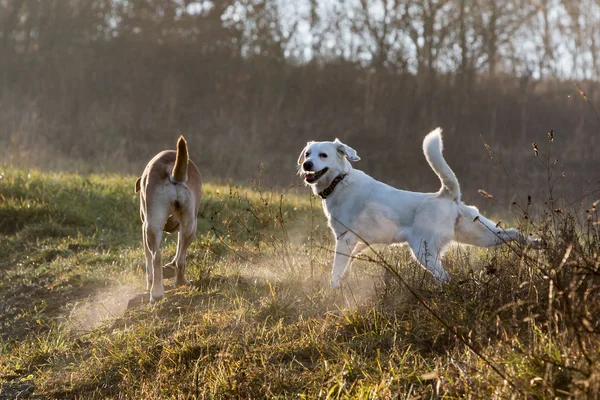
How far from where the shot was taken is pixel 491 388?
326cm

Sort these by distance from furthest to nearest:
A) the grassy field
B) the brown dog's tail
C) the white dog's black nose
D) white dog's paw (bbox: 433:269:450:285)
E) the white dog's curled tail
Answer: the white dog's black nose → the brown dog's tail → the white dog's curled tail → white dog's paw (bbox: 433:269:450:285) → the grassy field

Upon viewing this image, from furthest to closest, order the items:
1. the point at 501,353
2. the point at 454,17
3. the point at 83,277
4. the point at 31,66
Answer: the point at 31,66 < the point at 454,17 < the point at 83,277 < the point at 501,353

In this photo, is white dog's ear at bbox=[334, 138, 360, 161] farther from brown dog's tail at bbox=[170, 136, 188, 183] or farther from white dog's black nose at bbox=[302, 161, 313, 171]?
brown dog's tail at bbox=[170, 136, 188, 183]

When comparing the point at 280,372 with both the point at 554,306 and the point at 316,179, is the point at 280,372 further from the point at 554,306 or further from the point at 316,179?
the point at 316,179

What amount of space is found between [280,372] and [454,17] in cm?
2006

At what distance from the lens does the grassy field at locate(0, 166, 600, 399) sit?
3359 millimetres

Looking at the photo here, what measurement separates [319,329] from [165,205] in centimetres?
199

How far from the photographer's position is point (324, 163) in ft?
20.5

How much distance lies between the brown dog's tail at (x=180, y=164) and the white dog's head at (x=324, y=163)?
3.36 ft

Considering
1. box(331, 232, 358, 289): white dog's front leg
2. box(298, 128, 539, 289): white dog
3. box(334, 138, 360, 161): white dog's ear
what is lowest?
box(331, 232, 358, 289): white dog's front leg

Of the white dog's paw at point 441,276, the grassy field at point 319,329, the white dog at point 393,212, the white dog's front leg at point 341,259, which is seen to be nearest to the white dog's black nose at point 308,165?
the white dog at point 393,212

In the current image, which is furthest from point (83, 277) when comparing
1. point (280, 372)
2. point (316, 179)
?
point (280, 372)

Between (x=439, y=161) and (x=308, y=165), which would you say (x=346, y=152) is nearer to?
(x=308, y=165)

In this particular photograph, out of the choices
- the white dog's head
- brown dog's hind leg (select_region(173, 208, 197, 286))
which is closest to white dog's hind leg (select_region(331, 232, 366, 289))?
the white dog's head
